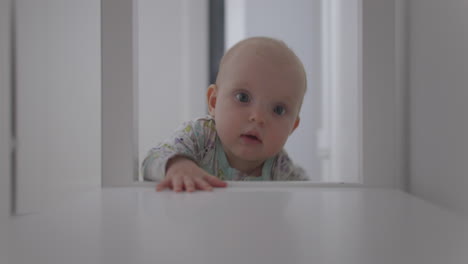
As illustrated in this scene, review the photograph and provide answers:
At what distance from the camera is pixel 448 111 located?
0.52 m

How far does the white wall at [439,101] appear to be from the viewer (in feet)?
1.55

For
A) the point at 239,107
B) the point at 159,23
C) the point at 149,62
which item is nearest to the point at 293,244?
the point at 239,107

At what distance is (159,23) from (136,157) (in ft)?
4.64

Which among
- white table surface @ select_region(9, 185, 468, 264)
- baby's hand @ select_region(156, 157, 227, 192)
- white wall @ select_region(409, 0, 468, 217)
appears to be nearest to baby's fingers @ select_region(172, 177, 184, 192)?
Result: baby's hand @ select_region(156, 157, 227, 192)

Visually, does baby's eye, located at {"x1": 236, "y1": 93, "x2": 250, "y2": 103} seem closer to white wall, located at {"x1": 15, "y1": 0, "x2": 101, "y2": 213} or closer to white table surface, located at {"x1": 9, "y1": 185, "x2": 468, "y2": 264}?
white wall, located at {"x1": 15, "y1": 0, "x2": 101, "y2": 213}

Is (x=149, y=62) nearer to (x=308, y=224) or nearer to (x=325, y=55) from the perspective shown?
(x=325, y=55)

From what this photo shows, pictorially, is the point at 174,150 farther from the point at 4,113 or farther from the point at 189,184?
the point at 4,113

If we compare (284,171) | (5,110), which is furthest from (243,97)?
(5,110)

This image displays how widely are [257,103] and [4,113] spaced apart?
0.74m

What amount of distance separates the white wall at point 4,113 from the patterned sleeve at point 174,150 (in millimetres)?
470

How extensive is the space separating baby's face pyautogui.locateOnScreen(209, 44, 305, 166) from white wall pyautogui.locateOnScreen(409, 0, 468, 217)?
429 mm

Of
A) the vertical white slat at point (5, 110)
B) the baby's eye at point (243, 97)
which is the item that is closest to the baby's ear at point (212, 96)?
Answer: the baby's eye at point (243, 97)

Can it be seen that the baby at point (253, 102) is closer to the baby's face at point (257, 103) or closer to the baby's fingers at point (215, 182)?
the baby's face at point (257, 103)

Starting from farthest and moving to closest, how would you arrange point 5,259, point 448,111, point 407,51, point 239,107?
point 239,107, point 407,51, point 448,111, point 5,259
